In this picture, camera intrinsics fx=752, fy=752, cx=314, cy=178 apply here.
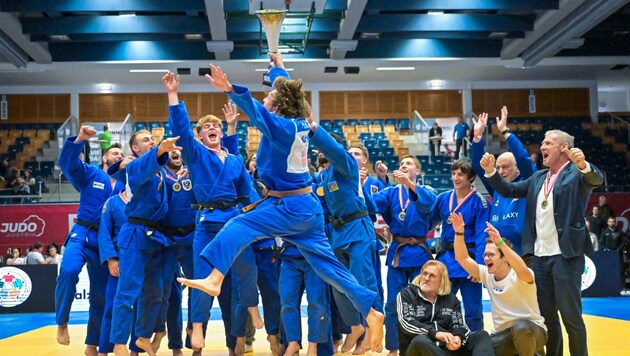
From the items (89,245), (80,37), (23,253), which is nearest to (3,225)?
(23,253)

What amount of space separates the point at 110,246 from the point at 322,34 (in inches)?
619

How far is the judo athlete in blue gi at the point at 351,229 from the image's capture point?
659 cm

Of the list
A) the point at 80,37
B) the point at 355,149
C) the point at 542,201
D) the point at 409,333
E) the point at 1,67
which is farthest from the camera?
the point at 1,67

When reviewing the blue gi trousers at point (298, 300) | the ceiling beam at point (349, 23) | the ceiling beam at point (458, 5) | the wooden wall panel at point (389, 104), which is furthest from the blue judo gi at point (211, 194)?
the wooden wall panel at point (389, 104)

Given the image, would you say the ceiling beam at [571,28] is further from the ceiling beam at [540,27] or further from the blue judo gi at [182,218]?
the blue judo gi at [182,218]

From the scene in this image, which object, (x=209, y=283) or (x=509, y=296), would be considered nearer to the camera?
(x=209, y=283)

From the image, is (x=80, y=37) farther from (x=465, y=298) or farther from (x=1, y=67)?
(x=465, y=298)

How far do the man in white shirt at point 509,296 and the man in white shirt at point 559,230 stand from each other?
280mm

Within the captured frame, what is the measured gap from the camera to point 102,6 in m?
18.0

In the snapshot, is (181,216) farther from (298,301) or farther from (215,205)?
(298,301)

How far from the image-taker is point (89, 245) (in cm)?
686

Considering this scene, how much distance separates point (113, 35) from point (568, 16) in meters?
12.2

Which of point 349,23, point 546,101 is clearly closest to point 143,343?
point 349,23

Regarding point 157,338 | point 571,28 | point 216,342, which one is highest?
point 571,28
